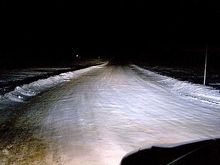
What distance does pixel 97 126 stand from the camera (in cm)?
995

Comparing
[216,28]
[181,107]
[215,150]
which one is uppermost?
[216,28]

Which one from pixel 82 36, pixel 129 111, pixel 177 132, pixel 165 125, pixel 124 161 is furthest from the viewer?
pixel 82 36

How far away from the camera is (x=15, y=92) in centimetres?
1677

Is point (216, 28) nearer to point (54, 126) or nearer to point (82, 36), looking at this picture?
point (54, 126)

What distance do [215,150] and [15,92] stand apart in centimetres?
1427

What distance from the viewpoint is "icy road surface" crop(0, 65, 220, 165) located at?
740 cm

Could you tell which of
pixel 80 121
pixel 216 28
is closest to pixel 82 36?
pixel 216 28

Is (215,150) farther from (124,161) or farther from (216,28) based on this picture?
(216,28)

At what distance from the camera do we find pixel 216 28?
2281 cm

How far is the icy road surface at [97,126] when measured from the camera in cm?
740

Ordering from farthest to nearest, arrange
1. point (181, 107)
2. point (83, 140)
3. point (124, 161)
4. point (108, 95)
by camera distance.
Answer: point (108, 95) → point (181, 107) → point (83, 140) → point (124, 161)

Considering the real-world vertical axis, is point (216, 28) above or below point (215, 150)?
above

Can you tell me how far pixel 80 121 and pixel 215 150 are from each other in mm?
7007

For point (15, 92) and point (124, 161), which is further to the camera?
point (15, 92)
